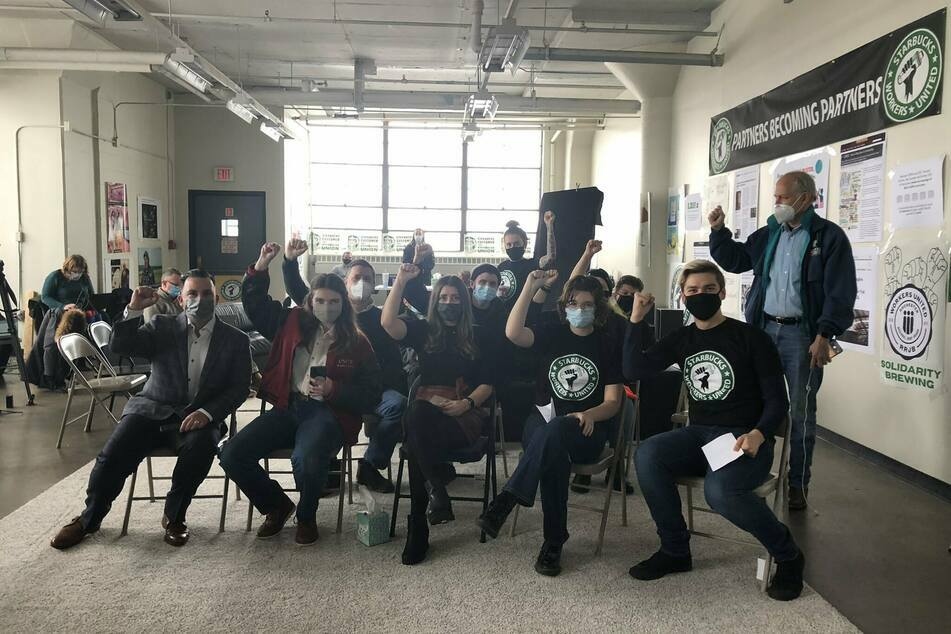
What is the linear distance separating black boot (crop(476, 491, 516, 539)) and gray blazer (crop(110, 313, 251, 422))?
4.35 feet

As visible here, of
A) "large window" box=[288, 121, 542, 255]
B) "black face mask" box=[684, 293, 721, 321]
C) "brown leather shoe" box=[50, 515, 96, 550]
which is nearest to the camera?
"black face mask" box=[684, 293, 721, 321]

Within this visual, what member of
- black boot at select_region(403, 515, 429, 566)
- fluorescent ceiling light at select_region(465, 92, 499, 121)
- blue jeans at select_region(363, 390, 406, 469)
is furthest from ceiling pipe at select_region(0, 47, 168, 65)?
black boot at select_region(403, 515, 429, 566)

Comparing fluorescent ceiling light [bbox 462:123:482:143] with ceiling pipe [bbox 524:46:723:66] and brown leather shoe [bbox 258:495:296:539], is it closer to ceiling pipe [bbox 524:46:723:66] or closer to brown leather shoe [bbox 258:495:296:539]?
ceiling pipe [bbox 524:46:723:66]

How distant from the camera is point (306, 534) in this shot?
324cm

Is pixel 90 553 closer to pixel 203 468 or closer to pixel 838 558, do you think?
pixel 203 468

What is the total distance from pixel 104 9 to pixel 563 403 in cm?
455

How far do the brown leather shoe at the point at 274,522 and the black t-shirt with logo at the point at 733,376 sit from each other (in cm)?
189

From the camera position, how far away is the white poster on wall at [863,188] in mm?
4500

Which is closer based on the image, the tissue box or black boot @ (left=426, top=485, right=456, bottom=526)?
the tissue box

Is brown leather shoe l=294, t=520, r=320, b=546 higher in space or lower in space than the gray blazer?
lower

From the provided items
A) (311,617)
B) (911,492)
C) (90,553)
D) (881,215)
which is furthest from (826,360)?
(90,553)

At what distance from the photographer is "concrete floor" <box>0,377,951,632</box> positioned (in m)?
2.71

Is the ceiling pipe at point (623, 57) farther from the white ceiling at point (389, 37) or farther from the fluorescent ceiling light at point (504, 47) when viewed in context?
the white ceiling at point (389, 37)

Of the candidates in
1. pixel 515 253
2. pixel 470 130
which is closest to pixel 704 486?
pixel 515 253
